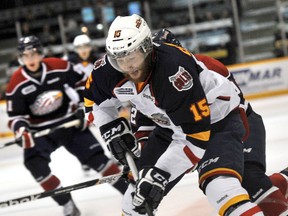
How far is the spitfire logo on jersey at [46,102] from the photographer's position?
377cm

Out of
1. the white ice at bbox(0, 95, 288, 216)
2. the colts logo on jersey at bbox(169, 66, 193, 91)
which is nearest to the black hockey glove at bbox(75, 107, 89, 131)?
the white ice at bbox(0, 95, 288, 216)

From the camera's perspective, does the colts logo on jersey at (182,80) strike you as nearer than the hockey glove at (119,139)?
Yes

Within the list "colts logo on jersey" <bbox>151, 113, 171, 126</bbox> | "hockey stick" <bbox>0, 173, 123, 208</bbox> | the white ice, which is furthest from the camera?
the white ice

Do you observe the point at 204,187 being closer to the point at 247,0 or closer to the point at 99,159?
the point at 99,159

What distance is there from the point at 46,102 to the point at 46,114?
0.34 feet

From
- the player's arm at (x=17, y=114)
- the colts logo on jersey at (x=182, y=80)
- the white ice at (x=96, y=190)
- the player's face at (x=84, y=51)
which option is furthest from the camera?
the player's face at (x=84, y=51)

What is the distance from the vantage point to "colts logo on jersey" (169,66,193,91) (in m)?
2.06

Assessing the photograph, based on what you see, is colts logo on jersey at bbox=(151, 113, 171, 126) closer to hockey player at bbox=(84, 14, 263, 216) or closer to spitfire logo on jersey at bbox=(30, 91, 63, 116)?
hockey player at bbox=(84, 14, 263, 216)

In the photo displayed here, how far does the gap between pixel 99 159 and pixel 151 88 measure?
1.55m

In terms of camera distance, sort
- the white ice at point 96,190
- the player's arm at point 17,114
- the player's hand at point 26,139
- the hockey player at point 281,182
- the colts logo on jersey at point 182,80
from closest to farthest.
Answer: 1. the colts logo on jersey at point 182,80
2. the hockey player at point 281,182
3. the white ice at point 96,190
4. the player's hand at point 26,139
5. the player's arm at point 17,114

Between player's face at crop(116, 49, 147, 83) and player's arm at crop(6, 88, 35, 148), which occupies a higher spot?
player's face at crop(116, 49, 147, 83)

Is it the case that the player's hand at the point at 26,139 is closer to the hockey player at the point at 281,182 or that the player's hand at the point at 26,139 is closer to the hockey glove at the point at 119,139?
the hockey glove at the point at 119,139

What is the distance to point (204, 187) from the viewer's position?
2.19m

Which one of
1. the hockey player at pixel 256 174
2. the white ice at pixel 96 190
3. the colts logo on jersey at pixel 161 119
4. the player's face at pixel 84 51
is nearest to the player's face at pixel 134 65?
the colts logo on jersey at pixel 161 119
